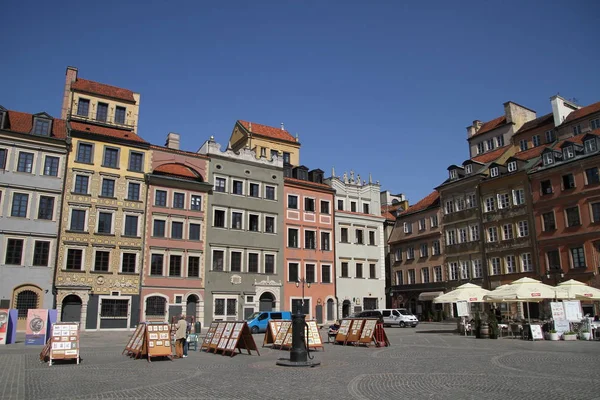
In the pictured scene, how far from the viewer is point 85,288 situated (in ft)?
122

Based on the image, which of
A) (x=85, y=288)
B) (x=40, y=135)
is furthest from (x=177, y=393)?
(x=40, y=135)

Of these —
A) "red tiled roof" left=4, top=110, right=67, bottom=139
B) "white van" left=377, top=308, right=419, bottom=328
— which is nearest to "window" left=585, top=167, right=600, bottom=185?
"white van" left=377, top=308, right=419, bottom=328

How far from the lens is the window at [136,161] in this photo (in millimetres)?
41250

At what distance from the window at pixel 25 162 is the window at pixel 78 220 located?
4.36m

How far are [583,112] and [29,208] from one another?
47624mm

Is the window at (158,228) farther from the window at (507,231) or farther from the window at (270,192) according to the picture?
the window at (507,231)

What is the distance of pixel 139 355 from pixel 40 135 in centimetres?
2549

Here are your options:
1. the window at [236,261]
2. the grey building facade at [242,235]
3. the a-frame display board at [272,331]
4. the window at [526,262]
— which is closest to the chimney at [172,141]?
the grey building facade at [242,235]

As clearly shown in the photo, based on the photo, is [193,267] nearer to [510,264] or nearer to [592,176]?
[510,264]

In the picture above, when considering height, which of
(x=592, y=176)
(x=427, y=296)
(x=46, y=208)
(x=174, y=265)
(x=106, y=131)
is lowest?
(x=427, y=296)

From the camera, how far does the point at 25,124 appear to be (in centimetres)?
3875

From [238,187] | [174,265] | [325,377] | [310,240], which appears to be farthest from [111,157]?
[325,377]

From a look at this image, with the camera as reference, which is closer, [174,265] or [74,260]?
[74,260]

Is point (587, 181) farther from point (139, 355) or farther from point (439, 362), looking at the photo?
point (139, 355)
